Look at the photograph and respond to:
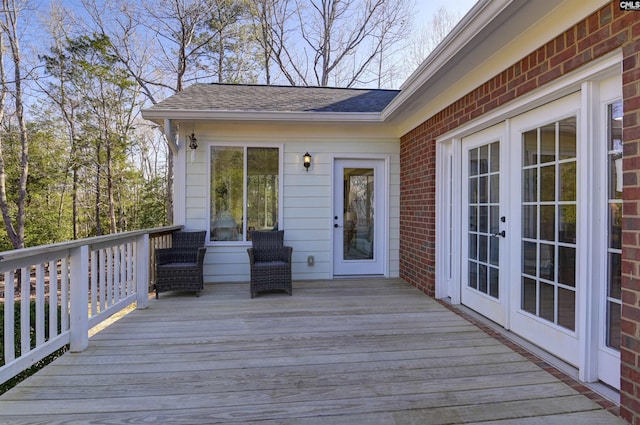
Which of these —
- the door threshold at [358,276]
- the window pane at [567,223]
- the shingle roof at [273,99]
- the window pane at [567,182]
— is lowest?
the door threshold at [358,276]

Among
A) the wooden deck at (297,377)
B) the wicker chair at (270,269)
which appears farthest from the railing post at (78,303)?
the wicker chair at (270,269)

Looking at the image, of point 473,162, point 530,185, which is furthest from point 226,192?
point 530,185

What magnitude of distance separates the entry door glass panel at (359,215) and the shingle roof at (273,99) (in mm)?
1053

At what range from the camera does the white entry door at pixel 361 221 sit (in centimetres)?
515

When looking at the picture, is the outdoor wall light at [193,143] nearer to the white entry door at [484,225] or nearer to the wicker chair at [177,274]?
the wicker chair at [177,274]

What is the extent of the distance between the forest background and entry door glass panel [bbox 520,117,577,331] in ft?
29.3

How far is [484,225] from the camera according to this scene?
3.24m

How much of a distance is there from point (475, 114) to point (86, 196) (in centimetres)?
1201

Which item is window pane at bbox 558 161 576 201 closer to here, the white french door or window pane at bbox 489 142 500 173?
the white french door

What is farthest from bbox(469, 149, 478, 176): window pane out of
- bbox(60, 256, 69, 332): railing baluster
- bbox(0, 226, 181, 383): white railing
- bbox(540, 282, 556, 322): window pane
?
bbox(60, 256, 69, 332): railing baluster

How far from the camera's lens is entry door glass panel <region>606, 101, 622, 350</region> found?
1.86 m

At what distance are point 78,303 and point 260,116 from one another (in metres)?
2.98

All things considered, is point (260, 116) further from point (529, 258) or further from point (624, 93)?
point (624, 93)

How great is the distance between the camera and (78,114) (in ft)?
32.4
